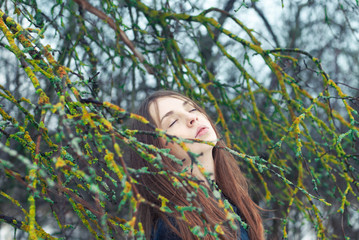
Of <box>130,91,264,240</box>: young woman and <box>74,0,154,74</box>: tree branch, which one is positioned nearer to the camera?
<box>130,91,264,240</box>: young woman

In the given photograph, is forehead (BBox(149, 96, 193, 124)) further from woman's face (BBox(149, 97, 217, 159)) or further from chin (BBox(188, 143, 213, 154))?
chin (BBox(188, 143, 213, 154))

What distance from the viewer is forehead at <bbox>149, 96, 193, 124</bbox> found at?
5.49ft

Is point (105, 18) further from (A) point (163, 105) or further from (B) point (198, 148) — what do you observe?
(B) point (198, 148)

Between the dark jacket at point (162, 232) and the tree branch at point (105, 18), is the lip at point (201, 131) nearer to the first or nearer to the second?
the dark jacket at point (162, 232)

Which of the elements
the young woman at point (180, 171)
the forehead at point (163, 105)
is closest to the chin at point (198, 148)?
the young woman at point (180, 171)

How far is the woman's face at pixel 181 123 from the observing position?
62.1 inches

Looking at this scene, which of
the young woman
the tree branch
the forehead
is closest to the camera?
the young woman

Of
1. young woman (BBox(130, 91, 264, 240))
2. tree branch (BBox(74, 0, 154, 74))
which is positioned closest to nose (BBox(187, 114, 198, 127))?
young woman (BBox(130, 91, 264, 240))

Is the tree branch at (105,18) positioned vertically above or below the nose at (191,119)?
above

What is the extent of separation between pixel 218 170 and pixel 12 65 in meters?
2.00

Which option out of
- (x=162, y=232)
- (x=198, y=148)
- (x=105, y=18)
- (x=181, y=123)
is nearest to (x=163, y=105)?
(x=181, y=123)

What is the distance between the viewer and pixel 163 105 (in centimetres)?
170

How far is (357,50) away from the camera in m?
4.00

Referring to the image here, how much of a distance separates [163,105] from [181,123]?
0.14 metres
